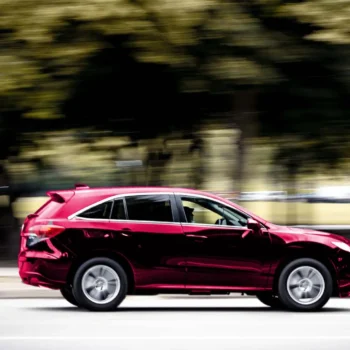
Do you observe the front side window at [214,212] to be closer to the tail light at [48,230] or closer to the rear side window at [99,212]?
the rear side window at [99,212]

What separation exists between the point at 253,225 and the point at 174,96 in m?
6.72

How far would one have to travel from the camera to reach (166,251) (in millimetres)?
11711

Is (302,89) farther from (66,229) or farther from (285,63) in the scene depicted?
(66,229)

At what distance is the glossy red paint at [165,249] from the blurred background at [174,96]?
455 centimetres

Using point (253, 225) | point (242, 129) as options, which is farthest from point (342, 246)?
point (242, 129)

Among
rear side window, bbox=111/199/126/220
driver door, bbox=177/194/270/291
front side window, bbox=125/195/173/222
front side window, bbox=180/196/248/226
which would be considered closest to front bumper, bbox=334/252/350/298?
driver door, bbox=177/194/270/291

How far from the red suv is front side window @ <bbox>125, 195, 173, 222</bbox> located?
12mm

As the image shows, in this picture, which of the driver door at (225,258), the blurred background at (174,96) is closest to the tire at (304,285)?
the driver door at (225,258)

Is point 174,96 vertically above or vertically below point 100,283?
above

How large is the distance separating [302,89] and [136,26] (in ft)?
10.5

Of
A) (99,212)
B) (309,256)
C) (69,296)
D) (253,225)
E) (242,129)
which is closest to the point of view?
(253,225)

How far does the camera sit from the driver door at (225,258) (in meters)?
11.7

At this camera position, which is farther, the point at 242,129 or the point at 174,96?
the point at 242,129

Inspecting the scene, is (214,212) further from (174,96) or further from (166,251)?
(174,96)
